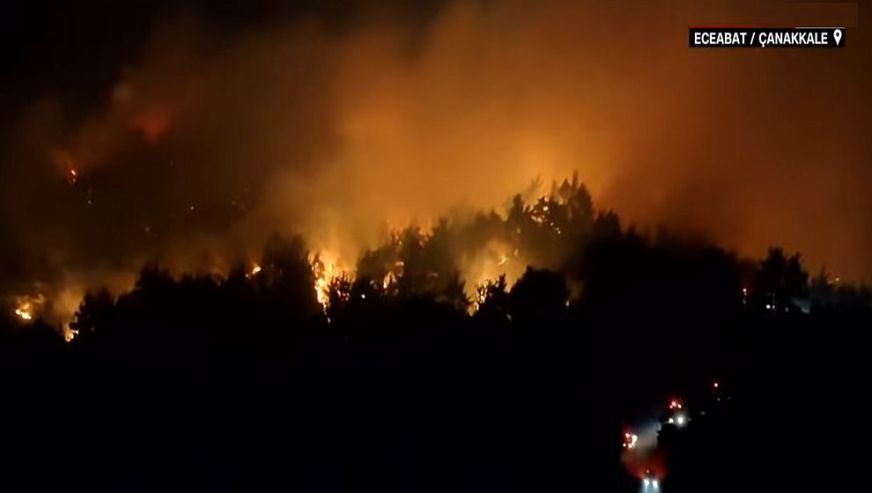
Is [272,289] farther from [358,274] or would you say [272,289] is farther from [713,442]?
[713,442]

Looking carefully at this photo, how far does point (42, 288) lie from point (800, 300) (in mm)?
23398

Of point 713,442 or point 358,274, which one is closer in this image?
point 713,442

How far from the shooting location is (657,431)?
25.9 metres

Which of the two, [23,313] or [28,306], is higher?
[28,306]

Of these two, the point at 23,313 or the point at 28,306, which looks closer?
the point at 23,313

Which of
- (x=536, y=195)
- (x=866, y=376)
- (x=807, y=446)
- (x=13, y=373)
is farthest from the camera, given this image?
(x=536, y=195)

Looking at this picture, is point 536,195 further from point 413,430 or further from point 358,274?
point 413,430

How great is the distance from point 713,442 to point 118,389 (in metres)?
13.5

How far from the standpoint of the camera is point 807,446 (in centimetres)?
2120

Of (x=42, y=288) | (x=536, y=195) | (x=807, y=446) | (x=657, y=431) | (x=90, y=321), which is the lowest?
(x=807, y=446)

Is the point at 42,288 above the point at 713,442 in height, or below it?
above

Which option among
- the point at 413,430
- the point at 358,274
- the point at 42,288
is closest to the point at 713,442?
the point at 413,430

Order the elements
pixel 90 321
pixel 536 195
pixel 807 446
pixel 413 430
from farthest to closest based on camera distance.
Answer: pixel 536 195 < pixel 90 321 < pixel 413 430 < pixel 807 446

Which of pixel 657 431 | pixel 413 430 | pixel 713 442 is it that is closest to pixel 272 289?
pixel 413 430
